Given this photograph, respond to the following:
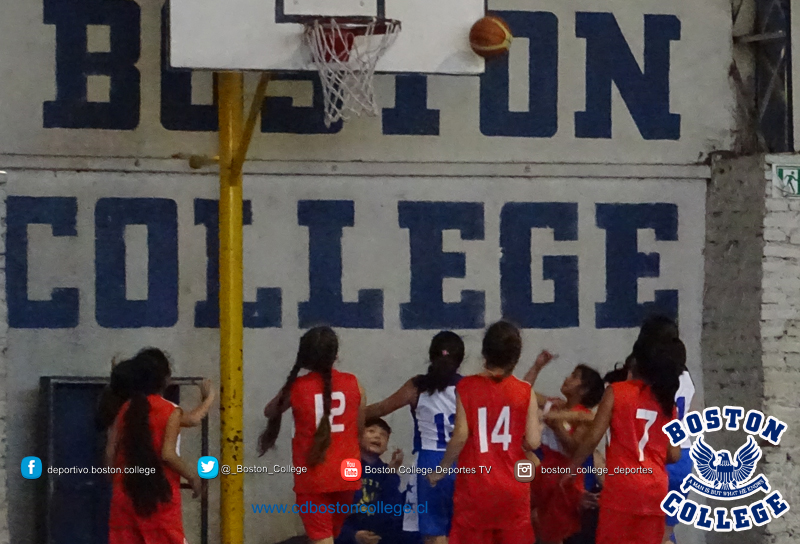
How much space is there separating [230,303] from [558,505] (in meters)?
2.33

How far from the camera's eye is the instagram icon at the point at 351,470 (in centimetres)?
583

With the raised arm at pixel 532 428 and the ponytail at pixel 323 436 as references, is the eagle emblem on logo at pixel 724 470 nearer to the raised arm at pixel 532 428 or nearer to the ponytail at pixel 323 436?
the raised arm at pixel 532 428

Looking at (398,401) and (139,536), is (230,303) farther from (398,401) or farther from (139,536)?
(139,536)

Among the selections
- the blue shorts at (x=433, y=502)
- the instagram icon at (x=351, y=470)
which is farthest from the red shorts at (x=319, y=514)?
the blue shorts at (x=433, y=502)

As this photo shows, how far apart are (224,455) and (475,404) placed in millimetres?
1863

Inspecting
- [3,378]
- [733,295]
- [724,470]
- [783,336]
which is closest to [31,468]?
[3,378]

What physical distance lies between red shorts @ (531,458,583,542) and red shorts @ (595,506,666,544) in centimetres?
84

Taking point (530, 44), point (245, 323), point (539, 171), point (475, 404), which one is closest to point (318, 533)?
point (475, 404)

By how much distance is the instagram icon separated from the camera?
5.83 meters


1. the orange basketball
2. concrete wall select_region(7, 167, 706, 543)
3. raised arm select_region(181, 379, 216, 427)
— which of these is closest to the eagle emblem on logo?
concrete wall select_region(7, 167, 706, 543)

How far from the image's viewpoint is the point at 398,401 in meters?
6.25

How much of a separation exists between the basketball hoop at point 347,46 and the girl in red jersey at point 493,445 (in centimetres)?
161

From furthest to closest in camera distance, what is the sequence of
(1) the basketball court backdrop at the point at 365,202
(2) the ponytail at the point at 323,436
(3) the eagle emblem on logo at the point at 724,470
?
(3) the eagle emblem on logo at the point at 724,470 → (1) the basketball court backdrop at the point at 365,202 → (2) the ponytail at the point at 323,436

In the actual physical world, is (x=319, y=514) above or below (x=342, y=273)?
below
